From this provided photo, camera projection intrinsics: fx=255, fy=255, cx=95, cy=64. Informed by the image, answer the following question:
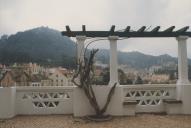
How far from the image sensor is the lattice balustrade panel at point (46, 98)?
8.00 meters

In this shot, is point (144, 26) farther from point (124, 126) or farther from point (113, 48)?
point (124, 126)

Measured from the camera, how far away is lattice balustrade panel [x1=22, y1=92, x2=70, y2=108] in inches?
315

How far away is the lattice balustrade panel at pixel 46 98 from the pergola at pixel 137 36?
1.38 meters

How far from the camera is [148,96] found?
819cm

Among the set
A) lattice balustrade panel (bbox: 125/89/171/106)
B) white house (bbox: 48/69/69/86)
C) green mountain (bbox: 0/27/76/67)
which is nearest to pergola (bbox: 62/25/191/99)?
lattice balustrade panel (bbox: 125/89/171/106)

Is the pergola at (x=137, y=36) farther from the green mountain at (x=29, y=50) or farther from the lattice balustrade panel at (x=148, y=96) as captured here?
the green mountain at (x=29, y=50)

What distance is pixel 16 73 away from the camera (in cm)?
4119

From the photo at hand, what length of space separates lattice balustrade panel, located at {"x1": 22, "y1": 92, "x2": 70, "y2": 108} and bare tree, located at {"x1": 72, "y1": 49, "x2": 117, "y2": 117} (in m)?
0.86

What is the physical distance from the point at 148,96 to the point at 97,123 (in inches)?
90.7

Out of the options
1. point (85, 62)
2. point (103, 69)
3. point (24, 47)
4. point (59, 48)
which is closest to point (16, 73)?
point (24, 47)

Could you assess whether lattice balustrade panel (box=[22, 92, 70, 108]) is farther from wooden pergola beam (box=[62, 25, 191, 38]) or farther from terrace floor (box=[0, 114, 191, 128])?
wooden pergola beam (box=[62, 25, 191, 38])

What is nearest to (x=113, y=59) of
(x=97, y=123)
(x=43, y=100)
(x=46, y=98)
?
(x=97, y=123)

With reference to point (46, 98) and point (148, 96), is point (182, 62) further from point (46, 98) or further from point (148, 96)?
point (46, 98)

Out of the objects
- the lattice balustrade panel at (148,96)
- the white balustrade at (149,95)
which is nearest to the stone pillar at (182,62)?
the white balustrade at (149,95)
